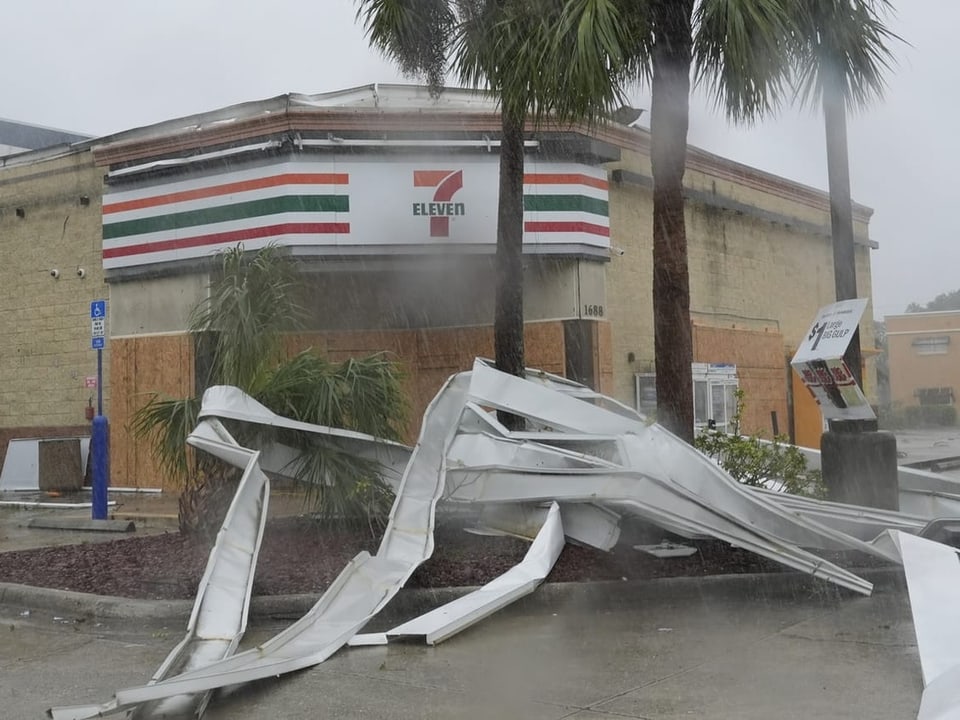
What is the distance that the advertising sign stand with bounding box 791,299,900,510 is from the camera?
9000 mm

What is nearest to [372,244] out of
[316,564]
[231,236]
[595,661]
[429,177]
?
[429,177]

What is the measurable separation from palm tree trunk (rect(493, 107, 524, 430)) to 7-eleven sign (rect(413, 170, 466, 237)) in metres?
4.46

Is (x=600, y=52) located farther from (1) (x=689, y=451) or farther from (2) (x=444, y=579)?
(2) (x=444, y=579)

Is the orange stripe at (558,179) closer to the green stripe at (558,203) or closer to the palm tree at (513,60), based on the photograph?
the green stripe at (558,203)

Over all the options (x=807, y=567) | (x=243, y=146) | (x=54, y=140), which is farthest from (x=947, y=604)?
(x=54, y=140)

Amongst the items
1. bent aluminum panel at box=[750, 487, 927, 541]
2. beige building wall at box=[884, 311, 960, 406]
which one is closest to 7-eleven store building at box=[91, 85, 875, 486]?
bent aluminum panel at box=[750, 487, 927, 541]

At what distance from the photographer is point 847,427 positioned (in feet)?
30.6

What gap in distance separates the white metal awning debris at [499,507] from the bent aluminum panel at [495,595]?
1 cm

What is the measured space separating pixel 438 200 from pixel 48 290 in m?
7.64

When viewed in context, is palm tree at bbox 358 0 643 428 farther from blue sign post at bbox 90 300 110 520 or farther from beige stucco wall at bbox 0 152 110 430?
beige stucco wall at bbox 0 152 110 430

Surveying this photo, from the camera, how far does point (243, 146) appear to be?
1527cm

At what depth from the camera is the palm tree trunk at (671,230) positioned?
901 centimetres

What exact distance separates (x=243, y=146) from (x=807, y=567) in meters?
10.7

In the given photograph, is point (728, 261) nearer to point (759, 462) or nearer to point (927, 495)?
point (927, 495)
